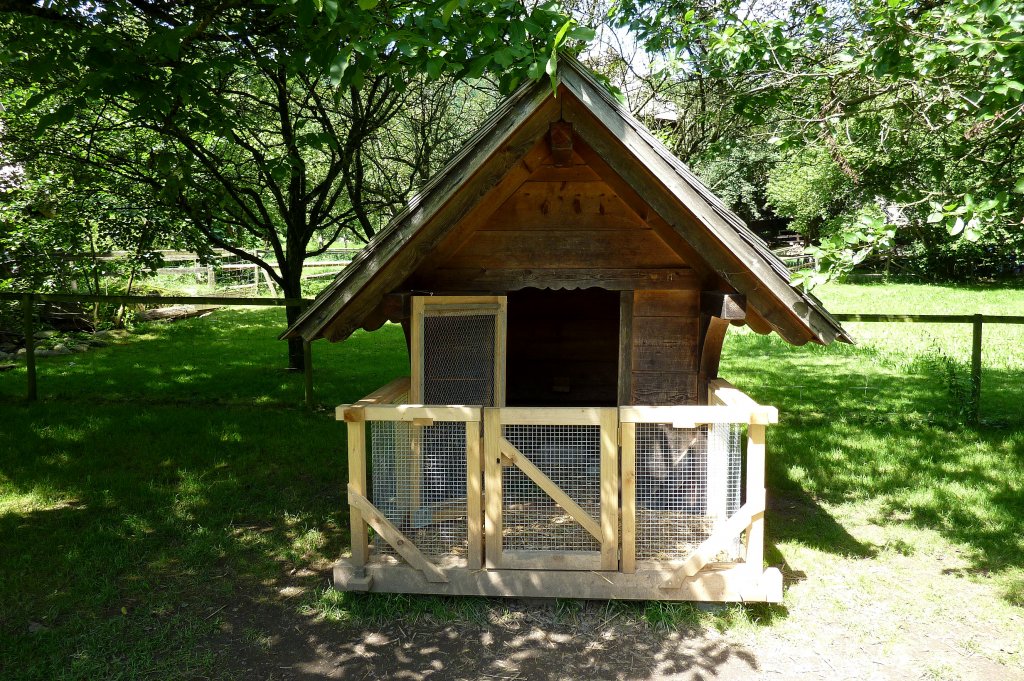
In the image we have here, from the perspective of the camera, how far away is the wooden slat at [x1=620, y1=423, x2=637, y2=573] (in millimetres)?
4520

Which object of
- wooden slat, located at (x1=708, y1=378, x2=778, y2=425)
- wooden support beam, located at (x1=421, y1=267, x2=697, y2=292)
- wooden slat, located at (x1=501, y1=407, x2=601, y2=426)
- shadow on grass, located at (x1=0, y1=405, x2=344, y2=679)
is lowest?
shadow on grass, located at (x1=0, y1=405, x2=344, y2=679)

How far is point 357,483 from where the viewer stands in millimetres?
4770

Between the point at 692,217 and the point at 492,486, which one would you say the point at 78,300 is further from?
the point at 692,217

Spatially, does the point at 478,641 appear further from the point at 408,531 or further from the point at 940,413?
the point at 940,413

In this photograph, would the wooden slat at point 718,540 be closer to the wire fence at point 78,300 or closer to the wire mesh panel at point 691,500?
the wire mesh panel at point 691,500

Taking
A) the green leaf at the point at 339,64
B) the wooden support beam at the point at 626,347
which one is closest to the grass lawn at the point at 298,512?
the wooden support beam at the point at 626,347

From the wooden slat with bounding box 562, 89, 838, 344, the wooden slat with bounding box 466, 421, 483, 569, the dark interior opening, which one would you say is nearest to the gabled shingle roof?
the wooden slat with bounding box 562, 89, 838, 344

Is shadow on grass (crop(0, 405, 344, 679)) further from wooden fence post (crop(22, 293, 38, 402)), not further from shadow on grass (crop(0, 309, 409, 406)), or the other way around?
shadow on grass (crop(0, 309, 409, 406))

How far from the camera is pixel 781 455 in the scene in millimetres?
7945

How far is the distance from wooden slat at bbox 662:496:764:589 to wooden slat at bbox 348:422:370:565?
204 cm

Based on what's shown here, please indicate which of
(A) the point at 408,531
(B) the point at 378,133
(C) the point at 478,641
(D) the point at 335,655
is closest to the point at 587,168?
(A) the point at 408,531

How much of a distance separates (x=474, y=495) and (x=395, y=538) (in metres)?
0.62

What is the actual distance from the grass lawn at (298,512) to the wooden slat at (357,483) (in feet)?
1.09

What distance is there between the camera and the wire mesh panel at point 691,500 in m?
4.65
